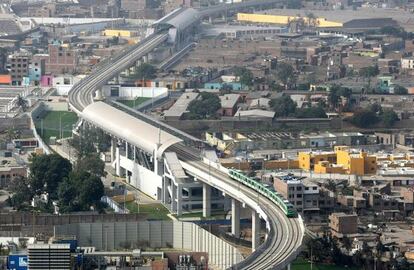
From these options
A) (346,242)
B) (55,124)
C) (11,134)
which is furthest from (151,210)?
(55,124)

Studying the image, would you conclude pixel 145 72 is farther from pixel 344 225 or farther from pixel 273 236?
pixel 273 236

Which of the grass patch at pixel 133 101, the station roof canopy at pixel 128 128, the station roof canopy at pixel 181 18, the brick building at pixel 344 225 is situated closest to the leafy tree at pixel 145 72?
the grass patch at pixel 133 101

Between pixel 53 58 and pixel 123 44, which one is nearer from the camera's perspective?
pixel 53 58

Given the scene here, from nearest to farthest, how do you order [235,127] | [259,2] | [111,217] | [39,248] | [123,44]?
1. [39,248]
2. [111,217]
3. [235,127]
4. [123,44]
5. [259,2]

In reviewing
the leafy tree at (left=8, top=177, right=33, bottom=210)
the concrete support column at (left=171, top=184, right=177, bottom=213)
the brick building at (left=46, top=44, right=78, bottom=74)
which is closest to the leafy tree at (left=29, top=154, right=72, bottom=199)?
the leafy tree at (left=8, top=177, right=33, bottom=210)

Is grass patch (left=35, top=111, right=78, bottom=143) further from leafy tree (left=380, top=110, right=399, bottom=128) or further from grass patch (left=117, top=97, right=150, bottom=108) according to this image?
leafy tree (left=380, top=110, right=399, bottom=128)

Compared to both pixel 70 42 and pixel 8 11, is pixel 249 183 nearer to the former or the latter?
pixel 70 42

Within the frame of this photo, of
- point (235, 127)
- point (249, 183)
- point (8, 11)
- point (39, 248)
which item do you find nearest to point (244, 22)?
point (8, 11)
